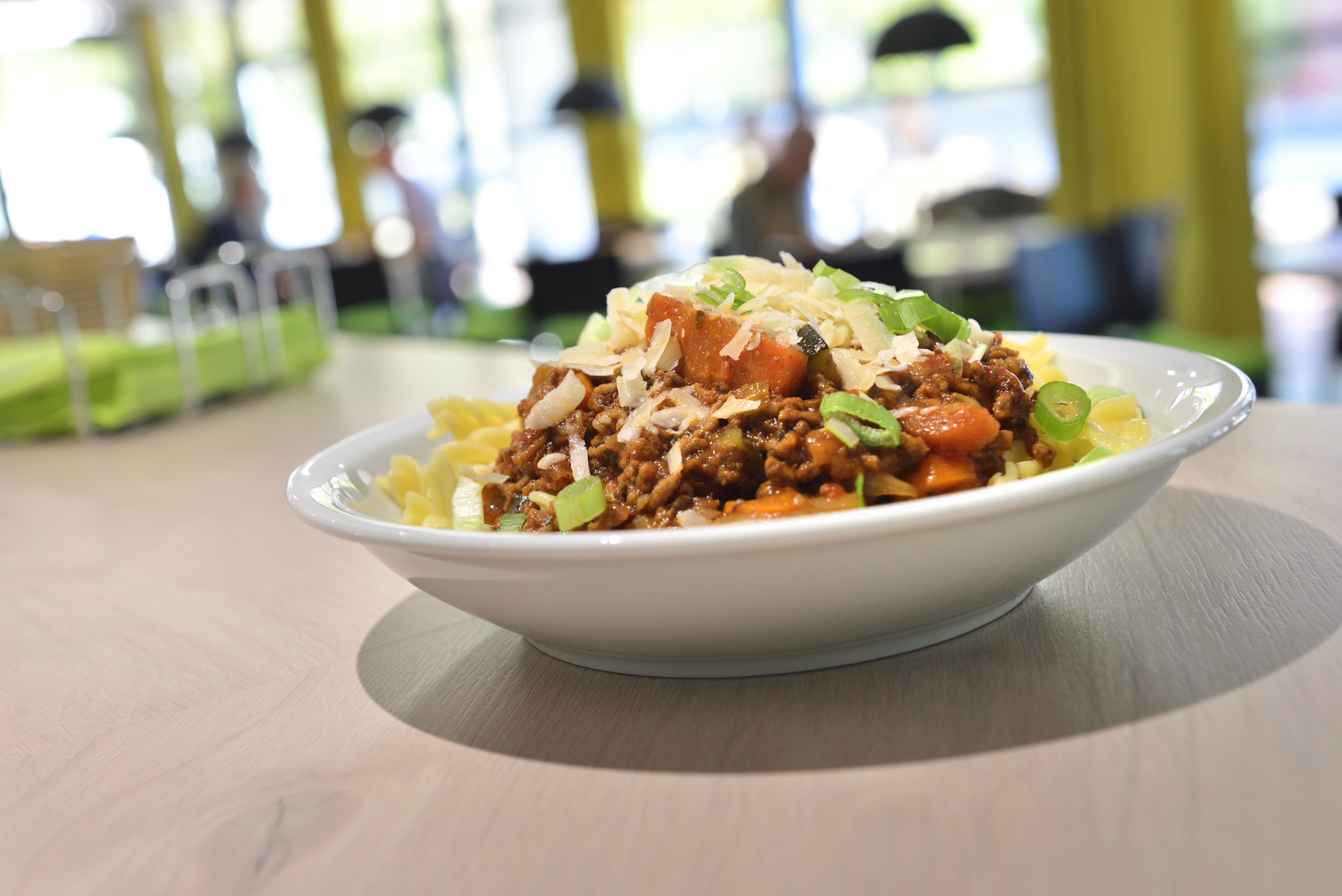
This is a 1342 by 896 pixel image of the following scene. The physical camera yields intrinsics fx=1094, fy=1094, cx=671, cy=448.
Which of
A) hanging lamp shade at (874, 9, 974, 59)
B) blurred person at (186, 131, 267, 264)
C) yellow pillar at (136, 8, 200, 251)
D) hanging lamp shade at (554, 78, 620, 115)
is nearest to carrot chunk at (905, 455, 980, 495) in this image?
hanging lamp shade at (874, 9, 974, 59)

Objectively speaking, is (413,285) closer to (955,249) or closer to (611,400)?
(955,249)

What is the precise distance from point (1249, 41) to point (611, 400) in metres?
5.92

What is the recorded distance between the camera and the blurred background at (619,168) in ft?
9.62

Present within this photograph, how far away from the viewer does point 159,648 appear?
0.79m

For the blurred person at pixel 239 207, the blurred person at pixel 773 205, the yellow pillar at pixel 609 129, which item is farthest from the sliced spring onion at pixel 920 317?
the blurred person at pixel 239 207

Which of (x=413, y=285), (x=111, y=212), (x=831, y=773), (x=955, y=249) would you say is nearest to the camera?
(x=831, y=773)

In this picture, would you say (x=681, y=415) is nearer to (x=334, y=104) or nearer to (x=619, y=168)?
(x=619, y=168)

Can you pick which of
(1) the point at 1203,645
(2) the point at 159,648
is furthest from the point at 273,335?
(1) the point at 1203,645

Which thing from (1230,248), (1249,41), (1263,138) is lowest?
(1230,248)

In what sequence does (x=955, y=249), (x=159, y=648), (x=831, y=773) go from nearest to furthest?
(x=831, y=773), (x=159, y=648), (x=955, y=249)

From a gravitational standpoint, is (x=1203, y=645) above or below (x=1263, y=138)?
below

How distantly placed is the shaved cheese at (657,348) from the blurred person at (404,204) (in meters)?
6.97

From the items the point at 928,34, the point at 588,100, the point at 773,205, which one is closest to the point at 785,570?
the point at 928,34

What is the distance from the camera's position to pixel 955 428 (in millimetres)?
610
